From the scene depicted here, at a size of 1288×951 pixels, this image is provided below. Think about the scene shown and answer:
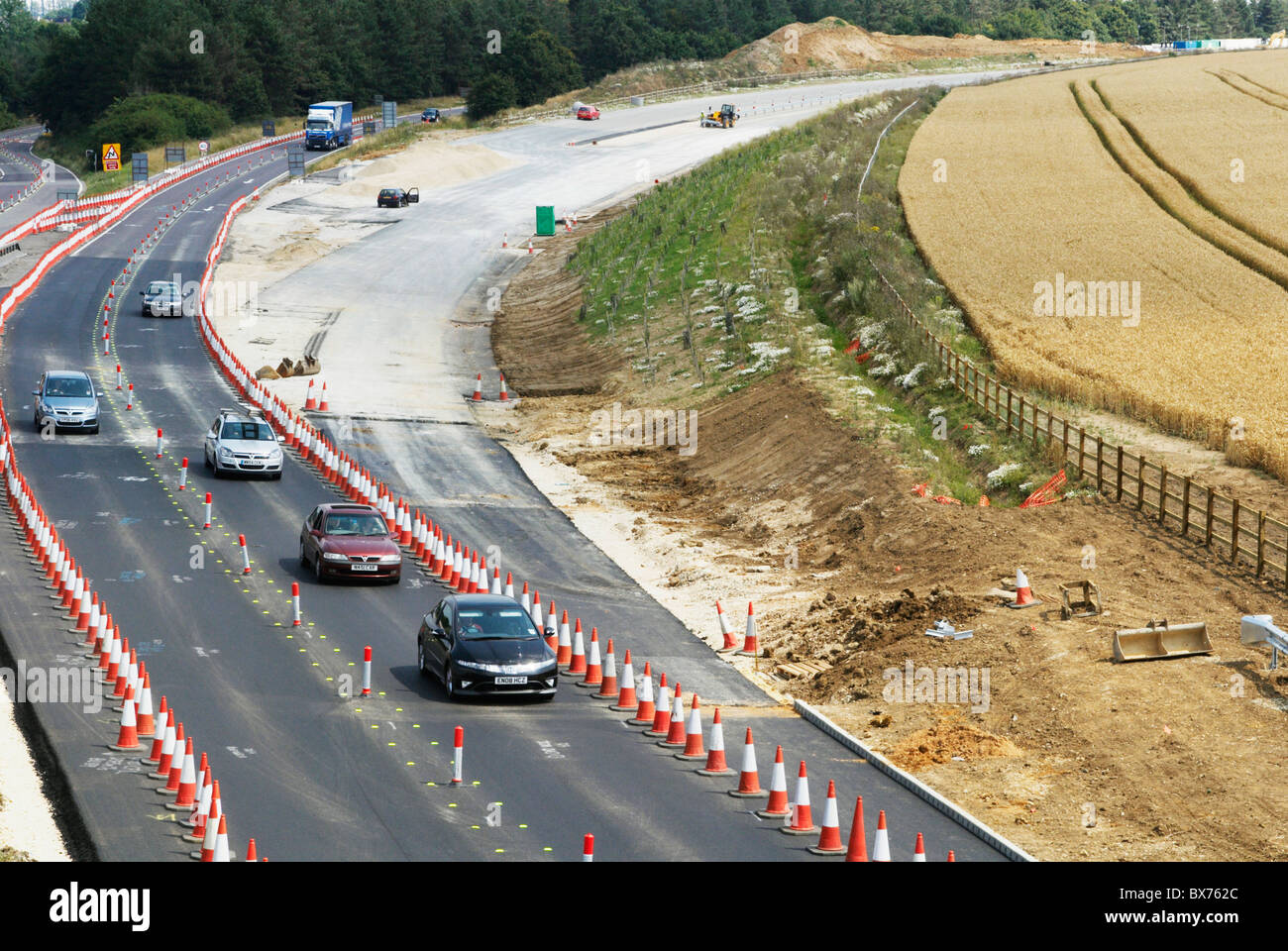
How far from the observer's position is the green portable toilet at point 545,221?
82.3m

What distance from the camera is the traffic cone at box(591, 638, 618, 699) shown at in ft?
82.4

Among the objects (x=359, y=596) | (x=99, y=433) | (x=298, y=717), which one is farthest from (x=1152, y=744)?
(x=99, y=433)

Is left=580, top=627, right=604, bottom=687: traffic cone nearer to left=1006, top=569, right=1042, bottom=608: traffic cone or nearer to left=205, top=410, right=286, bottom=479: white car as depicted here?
left=1006, top=569, right=1042, bottom=608: traffic cone

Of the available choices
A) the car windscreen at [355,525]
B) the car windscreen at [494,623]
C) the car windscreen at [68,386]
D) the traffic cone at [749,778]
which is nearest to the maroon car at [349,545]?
the car windscreen at [355,525]

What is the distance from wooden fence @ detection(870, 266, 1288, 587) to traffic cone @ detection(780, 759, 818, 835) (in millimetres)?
11275

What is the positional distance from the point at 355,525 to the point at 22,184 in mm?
96979

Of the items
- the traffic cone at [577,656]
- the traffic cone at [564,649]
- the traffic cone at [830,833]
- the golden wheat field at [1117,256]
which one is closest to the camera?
the traffic cone at [830,833]

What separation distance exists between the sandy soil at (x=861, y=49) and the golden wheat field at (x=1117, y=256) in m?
56.4

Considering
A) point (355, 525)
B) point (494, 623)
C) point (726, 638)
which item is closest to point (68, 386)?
point (355, 525)

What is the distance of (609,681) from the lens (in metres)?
25.2

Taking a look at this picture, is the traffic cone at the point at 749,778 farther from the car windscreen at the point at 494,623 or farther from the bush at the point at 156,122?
the bush at the point at 156,122

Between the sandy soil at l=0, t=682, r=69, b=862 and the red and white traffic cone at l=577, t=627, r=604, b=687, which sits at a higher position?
the sandy soil at l=0, t=682, r=69, b=862

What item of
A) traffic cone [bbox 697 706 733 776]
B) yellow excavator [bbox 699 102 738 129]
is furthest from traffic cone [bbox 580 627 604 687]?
yellow excavator [bbox 699 102 738 129]

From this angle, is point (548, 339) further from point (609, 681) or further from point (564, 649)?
point (609, 681)
